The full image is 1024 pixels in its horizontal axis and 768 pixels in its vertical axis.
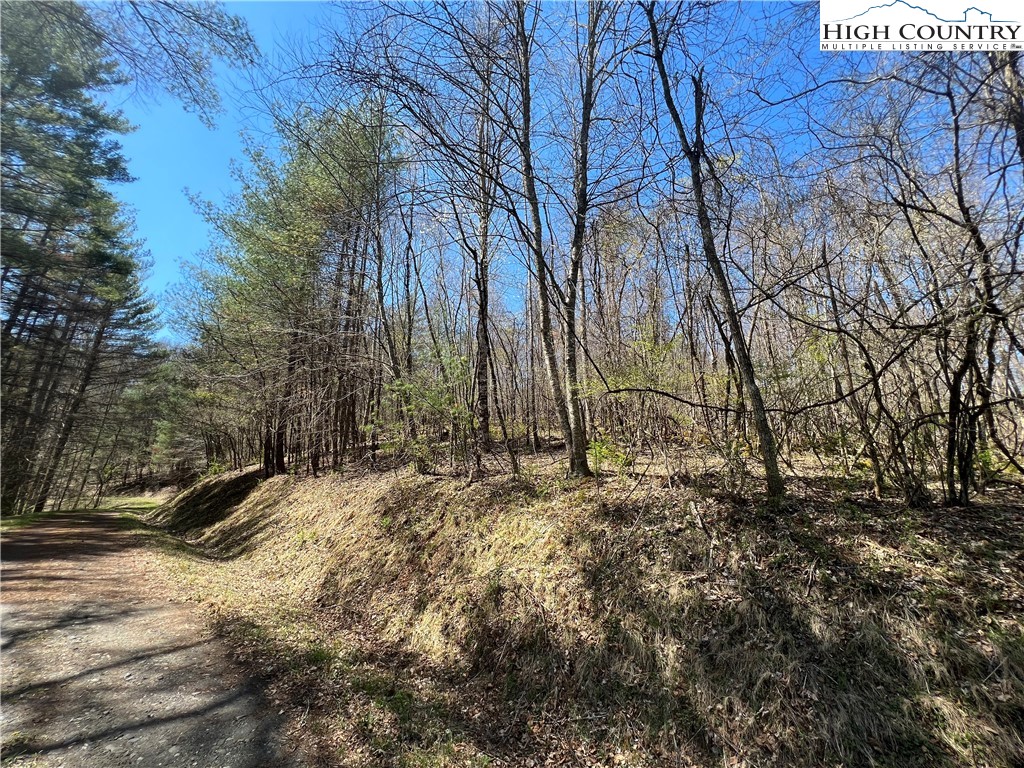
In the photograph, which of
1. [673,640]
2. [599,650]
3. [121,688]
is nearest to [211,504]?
[121,688]

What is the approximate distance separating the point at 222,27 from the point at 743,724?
27.0ft

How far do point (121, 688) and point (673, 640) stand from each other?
4.89 metres

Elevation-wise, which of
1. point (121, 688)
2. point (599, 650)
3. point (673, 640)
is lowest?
point (121, 688)

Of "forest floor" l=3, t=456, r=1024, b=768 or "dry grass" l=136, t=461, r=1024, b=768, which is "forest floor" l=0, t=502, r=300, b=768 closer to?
"forest floor" l=3, t=456, r=1024, b=768

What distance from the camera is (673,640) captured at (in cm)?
329

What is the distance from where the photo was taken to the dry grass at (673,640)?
2.50 metres

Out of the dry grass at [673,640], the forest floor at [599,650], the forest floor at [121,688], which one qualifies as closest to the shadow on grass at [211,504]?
the forest floor at [121,688]

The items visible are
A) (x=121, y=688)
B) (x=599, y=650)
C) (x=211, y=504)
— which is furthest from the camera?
(x=211, y=504)

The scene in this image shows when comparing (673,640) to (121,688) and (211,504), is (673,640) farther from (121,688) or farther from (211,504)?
(211,504)

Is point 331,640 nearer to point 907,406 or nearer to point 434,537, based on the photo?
point 434,537

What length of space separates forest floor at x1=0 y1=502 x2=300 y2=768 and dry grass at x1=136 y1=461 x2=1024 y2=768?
370 millimetres

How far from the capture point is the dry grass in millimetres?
2498

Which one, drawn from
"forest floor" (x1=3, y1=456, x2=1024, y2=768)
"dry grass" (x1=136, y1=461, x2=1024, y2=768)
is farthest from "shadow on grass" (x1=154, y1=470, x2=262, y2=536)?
"dry grass" (x1=136, y1=461, x2=1024, y2=768)

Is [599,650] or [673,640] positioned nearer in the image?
[673,640]
